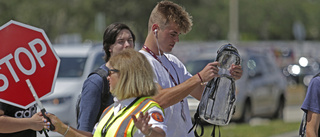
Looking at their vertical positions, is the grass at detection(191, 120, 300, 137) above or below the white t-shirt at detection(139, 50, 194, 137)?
below

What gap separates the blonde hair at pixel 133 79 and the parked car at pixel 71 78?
7.09 meters

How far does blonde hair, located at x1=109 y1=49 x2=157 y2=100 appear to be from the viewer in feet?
11.0

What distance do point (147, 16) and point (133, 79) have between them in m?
40.5

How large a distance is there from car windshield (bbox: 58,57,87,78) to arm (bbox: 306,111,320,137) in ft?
25.9

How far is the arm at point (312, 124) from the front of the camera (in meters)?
4.53

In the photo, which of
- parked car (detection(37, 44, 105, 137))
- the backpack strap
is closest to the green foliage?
parked car (detection(37, 44, 105, 137))

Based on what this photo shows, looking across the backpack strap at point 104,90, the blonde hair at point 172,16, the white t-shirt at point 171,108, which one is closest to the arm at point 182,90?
the white t-shirt at point 171,108

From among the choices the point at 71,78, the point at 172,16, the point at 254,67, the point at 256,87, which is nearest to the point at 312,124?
the point at 172,16

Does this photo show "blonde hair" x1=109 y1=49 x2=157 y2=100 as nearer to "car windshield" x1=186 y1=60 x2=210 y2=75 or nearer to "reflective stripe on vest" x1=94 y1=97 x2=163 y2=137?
"reflective stripe on vest" x1=94 y1=97 x2=163 y2=137

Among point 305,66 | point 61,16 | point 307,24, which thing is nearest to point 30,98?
point 305,66

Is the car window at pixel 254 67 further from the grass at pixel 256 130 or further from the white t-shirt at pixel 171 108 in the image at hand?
the white t-shirt at pixel 171 108

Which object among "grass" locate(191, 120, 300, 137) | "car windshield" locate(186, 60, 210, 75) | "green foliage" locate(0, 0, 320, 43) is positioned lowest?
"grass" locate(191, 120, 300, 137)

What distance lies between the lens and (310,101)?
4586mm

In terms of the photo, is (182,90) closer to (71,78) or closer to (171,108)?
(171,108)
